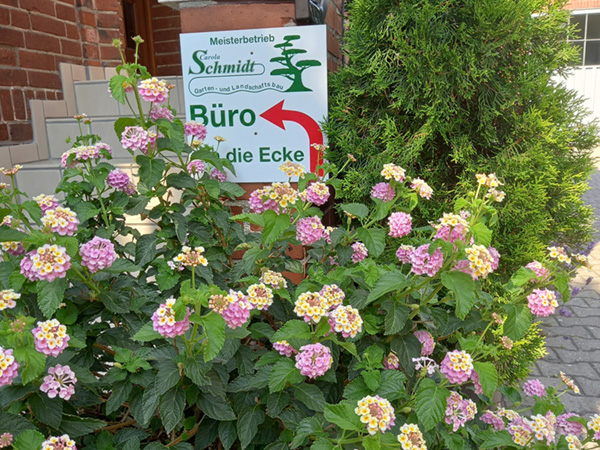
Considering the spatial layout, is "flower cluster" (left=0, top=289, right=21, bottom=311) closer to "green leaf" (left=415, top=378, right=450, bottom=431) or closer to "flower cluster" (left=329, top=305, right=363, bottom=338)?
"flower cluster" (left=329, top=305, right=363, bottom=338)

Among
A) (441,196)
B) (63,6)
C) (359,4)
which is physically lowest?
(441,196)

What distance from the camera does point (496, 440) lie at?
1262 millimetres

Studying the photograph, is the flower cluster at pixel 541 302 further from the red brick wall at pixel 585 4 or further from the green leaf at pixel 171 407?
the red brick wall at pixel 585 4

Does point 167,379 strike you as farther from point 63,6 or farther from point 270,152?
point 63,6

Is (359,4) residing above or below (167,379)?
above

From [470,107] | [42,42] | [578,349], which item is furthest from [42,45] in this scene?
[578,349]

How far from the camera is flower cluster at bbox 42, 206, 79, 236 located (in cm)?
111

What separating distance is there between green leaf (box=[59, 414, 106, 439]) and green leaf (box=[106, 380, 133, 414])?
5 cm

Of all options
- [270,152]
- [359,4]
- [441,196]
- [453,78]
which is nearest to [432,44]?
[453,78]

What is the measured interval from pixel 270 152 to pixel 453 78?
892mm

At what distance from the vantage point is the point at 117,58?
4.11 meters

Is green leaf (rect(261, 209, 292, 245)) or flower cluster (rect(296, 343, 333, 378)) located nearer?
flower cluster (rect(296, 343, 333, 378))

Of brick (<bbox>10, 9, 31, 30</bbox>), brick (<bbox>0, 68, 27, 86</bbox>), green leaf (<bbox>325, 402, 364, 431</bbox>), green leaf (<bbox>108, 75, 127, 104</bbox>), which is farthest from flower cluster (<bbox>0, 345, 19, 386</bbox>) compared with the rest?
brick (<bbox>10, 9, 31, 30</bbox>)

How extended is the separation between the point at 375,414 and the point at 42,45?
363 centimetres
